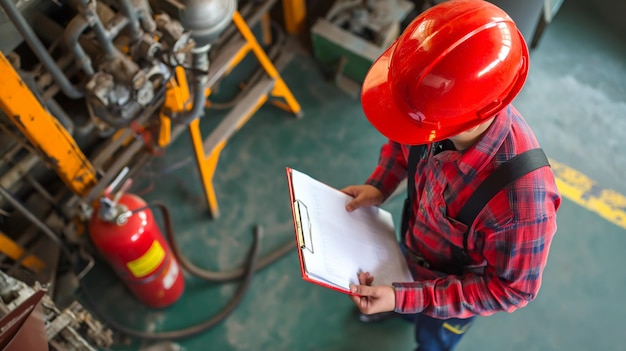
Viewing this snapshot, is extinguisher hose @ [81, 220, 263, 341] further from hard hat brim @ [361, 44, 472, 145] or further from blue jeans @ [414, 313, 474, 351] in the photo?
hard hat brim @ [361, 44, 472, 145]

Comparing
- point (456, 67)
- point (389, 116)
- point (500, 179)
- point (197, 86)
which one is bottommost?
point (500, 179)

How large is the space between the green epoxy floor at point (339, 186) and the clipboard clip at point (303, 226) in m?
1.42

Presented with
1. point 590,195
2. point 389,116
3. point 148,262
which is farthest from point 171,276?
point 590,195

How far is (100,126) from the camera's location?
8.82ft

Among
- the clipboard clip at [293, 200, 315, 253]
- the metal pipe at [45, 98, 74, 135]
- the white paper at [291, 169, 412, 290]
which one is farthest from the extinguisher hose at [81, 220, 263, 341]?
the clipboard clip at [293, 200, 315, 253]

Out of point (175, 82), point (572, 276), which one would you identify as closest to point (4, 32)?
point (175, 82)

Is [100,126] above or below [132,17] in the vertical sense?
below

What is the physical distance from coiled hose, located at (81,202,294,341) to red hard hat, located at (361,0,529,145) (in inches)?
74.4

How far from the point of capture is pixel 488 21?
4.29ft

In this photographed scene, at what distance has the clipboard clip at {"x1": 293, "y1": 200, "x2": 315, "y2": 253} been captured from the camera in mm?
1628

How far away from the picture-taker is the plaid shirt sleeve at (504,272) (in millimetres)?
1456

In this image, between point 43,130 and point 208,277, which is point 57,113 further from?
point 208,277

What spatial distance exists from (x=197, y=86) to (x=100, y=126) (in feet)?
1.97

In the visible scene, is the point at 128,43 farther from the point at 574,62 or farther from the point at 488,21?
the point at 574,62
